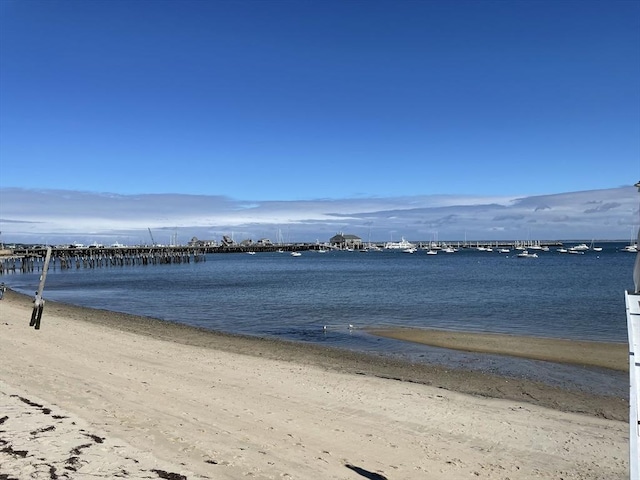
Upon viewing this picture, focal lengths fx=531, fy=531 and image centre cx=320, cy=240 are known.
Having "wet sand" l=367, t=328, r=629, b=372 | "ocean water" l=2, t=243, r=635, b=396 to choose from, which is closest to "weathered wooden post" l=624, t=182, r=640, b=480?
"ocean water" l=2, t=243, r=635, b=396

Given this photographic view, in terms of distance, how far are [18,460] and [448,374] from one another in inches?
385

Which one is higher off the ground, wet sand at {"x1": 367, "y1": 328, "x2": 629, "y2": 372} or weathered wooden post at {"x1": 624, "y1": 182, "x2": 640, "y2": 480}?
weathered wooden post at {"x1": 624, "y1": 182, "x2": 640, "y2": 480}

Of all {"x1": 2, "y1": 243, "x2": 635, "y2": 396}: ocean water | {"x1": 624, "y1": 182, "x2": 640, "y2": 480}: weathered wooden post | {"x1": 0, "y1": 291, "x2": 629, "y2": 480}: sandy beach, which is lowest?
{"x1": 2, "y1": 243, "x2": 635, "y2": 396}: ocean water

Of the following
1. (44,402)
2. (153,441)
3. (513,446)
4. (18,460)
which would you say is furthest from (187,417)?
(513,446)

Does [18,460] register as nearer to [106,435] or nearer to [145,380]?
[106,435]

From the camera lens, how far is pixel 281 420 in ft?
26.1

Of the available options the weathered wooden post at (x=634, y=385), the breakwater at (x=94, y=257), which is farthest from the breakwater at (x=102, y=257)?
the weathered wooden post at (x=634, y=385)

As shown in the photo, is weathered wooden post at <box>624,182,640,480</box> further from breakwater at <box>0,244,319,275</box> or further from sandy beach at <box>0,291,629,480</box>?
breakwater at <box>0,244,319,275</box>

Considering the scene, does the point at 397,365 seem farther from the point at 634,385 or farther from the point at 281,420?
the point at 634,385

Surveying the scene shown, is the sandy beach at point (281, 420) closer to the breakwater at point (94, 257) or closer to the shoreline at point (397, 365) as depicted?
the shoreline at point (397, 365)

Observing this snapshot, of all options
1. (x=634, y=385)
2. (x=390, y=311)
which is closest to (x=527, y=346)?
(x=390, y=311)

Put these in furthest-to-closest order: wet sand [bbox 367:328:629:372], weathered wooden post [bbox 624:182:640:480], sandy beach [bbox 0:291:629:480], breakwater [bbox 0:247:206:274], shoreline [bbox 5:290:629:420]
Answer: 1. breakwater [bbox 0:247:206:274]
2. wet sand [bbox 367:328:629:372]
3. shoreline [bbox 5:290:629:420]
4. sandy beach [bbox 0:291:629:480]
5. weathered wooden post [bbox 624:182:640:480]

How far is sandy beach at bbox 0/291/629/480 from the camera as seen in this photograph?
5820 millimetres

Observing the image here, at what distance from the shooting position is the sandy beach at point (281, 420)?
19.1 ft
